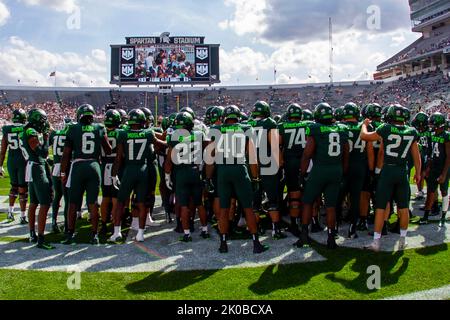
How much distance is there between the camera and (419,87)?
140 ft

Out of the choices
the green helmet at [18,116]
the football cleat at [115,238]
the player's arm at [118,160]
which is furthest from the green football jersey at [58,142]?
the football cleat at [115,238]

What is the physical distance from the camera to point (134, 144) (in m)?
6.30

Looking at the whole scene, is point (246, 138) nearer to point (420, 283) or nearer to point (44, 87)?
point (420, 283)

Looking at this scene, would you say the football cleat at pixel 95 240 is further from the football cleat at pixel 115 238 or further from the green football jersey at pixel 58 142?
the green football jersey at pixel 58 142

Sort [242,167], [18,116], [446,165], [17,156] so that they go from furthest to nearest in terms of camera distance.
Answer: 1. [17,156]
2. [18,116]
3. [446,165]
4. [242,167]

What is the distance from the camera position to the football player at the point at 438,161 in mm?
7161

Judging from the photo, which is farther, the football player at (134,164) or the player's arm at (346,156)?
the football player at (134,164)

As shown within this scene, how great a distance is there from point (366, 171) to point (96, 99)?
47983 millimetres

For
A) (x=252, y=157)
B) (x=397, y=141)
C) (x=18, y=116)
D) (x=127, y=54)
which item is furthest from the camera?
(x=127, y=54)

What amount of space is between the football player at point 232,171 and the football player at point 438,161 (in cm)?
364

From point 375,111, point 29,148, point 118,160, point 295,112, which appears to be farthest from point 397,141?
point 29,148

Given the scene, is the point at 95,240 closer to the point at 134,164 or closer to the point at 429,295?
the point at 134,164

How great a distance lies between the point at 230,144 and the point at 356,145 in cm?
224
